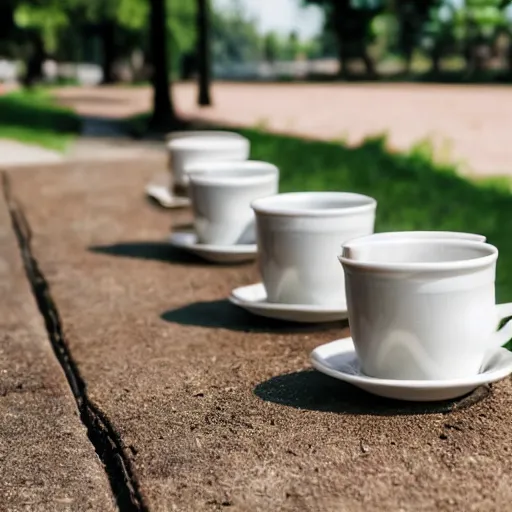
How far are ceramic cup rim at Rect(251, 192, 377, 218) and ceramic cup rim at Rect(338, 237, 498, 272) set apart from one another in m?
0.53

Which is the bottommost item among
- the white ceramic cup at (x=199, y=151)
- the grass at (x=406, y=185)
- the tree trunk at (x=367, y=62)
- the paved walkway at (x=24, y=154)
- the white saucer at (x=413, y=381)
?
the tree trunk at (x=367, y=62)

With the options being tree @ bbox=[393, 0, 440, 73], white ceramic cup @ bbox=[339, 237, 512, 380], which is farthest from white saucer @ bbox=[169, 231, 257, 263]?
tree @ bbox=[393, 0, 440, 73]

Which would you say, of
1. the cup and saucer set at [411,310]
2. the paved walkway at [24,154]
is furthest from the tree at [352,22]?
the cup and saucer set at [411,310]

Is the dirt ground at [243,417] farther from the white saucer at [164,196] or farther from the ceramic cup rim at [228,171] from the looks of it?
the white saucer at [164,196]

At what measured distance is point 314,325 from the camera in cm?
322

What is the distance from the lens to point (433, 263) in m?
2.34

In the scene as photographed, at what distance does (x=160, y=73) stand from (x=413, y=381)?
17638 mm

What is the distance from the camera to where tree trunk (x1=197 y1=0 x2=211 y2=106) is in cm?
2454

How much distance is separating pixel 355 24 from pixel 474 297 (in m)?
62.4

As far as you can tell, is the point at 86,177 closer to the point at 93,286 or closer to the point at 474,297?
the point at 93,286

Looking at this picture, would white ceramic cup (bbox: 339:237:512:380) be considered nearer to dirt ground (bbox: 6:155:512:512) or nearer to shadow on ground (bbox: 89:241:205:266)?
dirt ground (bbox: 6:155:512:512)

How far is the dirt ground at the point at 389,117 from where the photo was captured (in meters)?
13.8

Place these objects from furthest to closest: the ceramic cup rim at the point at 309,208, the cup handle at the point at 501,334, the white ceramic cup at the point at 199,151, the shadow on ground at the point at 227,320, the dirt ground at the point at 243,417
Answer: the white ceramic cup at the point at 199,151 < the shadow on ground at the point at 227,320 < the ceramic cup rim at the point at 309,208 < the cup handle at the point at 501,334 < the dirt ground at the point at 243,417

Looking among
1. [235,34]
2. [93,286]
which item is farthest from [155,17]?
[235,34]
